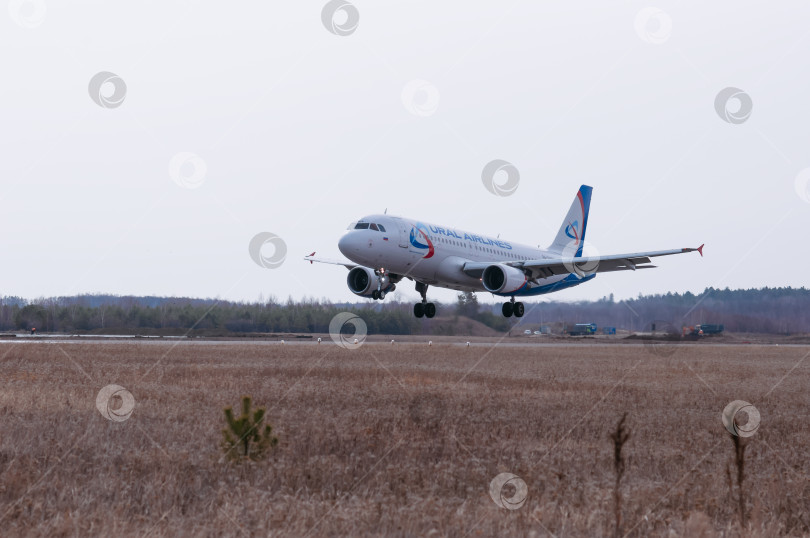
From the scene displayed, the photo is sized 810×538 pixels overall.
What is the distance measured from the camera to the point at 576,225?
66250 mm

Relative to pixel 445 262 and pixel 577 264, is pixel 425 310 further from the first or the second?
pixel 577 264

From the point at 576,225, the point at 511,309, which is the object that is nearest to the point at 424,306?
the point at 511,309

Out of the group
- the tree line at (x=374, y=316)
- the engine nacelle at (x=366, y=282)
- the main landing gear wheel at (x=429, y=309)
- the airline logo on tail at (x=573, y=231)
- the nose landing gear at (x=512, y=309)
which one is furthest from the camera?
the tree line at (x=374, y=316)

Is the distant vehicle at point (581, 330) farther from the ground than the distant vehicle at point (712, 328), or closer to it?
A: closer to it

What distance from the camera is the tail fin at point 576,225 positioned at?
2564 inches

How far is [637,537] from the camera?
897cm

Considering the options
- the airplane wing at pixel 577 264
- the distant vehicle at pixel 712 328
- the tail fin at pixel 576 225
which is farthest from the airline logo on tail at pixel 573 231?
the distant vehicle at pixel 712 328

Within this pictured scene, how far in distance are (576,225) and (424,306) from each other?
20149mm

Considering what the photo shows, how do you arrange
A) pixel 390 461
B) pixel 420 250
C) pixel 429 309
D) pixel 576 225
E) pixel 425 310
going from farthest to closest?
pixel 576 225, pixel 425 310, pixel 429 309, pixel 420 250, pixel 390 461

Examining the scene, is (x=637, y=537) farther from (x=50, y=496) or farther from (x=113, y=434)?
(x=113, y=434)

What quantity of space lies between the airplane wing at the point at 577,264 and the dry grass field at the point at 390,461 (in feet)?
60.0

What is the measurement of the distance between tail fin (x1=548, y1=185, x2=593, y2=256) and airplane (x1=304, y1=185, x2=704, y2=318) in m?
9.77

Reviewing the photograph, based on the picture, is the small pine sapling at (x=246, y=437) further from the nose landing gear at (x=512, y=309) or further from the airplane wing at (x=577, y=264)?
the nose landing gear at (x=512, y=309)

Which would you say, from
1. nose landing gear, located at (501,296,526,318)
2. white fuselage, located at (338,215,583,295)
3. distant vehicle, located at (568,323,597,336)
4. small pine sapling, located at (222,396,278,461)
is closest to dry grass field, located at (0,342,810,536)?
small pine sapling, located at (222,396,278,461)
